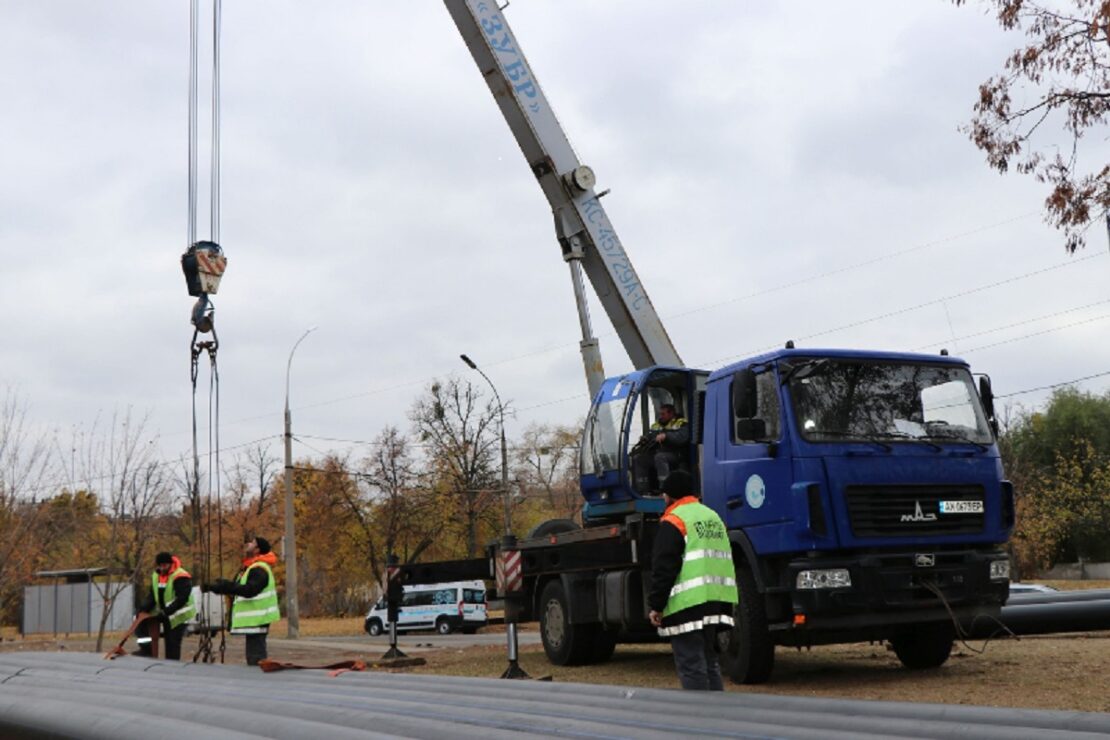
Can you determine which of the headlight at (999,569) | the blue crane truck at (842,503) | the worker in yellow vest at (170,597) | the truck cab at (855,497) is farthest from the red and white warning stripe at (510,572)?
the headlight at (999,569)

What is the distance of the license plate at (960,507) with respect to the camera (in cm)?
988

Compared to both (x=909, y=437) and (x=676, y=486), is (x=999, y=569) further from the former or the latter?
(x=676, y=486)

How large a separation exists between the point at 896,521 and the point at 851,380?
50.5 inches

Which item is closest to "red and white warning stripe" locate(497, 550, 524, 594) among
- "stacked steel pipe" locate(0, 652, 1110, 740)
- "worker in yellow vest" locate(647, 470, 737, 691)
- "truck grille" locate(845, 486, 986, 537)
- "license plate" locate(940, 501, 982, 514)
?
"stacked steel pipe" locate(0, 652, 1110, 740)

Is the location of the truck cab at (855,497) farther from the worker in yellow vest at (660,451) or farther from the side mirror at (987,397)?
the worker in yellow vest at (660,451)

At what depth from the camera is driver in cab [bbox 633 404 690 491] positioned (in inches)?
455

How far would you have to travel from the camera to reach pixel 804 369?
10.1 m

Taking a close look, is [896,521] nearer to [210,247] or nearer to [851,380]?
[851,380]

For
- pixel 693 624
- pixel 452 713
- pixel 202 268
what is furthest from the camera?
pixel 202 268

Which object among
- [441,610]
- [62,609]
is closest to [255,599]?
[441,610]

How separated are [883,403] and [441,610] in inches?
1063

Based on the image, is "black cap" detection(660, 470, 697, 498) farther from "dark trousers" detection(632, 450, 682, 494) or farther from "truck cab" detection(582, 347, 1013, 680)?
"dark trousers" detection(632, 450, 682, 494)

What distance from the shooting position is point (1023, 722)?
5059mm

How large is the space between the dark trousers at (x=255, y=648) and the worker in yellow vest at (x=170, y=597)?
161 cm
